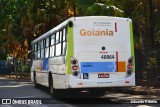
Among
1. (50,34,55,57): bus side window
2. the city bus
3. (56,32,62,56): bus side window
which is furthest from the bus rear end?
(50,34,55,57): bus side window

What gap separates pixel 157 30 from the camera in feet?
90.2

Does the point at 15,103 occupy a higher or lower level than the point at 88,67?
lower

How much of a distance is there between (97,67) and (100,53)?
53 centimetres

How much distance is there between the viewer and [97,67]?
14.2 meters

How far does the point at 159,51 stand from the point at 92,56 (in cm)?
714

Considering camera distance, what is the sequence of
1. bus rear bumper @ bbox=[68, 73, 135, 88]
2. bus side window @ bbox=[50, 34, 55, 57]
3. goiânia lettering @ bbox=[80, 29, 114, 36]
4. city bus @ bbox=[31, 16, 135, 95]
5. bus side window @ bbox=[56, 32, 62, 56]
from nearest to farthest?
bus rear bumper @ bbox=[68, 73, 135, 88], city bus @ bbox=[31, 16, 135, 95], goiânia lettering @ bbox=[80, 29, 114, 36], bus side window @ bbox=[56, 32, 62, 56], bus side window @ bbox=[50, 34, 55, 57]

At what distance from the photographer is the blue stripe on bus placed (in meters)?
14.1

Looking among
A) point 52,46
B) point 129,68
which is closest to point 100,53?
point 129,68

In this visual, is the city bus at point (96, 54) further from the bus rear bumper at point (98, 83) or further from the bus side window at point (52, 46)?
the bus side window at point (52, 46)

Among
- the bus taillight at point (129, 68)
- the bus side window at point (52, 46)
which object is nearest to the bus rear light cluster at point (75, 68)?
the bus taillight at point (129, 68)

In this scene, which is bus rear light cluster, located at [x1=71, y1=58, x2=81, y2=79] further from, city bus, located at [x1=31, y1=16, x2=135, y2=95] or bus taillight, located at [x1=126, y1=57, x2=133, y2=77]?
bus taillight, located at [x1=126, y1=57, x2=133, y2=77]

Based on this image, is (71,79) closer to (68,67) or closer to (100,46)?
(68,67)

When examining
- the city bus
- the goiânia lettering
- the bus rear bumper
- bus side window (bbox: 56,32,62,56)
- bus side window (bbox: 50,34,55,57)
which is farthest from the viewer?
bus side window (bbox: 50,34,55,57)

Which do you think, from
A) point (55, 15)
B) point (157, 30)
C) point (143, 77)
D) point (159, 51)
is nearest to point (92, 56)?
point (159, 51)
